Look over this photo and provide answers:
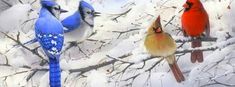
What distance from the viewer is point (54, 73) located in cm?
125

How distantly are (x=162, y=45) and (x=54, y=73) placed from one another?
277 mm

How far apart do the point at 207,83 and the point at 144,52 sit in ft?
0.60

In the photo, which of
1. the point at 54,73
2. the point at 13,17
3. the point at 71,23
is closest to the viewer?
the point at 54,73

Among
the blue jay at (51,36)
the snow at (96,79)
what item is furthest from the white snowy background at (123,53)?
the blue jay at (51,36)

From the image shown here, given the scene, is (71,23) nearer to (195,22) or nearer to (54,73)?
(54,73)

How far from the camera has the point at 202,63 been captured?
1.30 m

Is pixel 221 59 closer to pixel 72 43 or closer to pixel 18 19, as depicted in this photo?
pixel 72 43

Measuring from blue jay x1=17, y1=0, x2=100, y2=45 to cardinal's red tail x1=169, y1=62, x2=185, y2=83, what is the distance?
0.24 m

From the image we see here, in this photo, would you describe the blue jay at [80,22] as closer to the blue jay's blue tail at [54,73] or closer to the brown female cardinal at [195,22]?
the blue jay's blue tail at [54,73]

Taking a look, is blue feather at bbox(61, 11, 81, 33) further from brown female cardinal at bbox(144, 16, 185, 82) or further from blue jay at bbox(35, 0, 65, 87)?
brown female cardinal at bbox(144, 16, 185, 82)

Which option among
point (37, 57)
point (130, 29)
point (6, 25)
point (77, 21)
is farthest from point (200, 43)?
point (6, 25)

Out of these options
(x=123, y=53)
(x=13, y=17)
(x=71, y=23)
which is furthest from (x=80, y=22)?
(x=13, y=17)

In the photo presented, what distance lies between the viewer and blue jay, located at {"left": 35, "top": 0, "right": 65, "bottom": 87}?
125cm

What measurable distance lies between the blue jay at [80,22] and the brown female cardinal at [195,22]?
25cm
